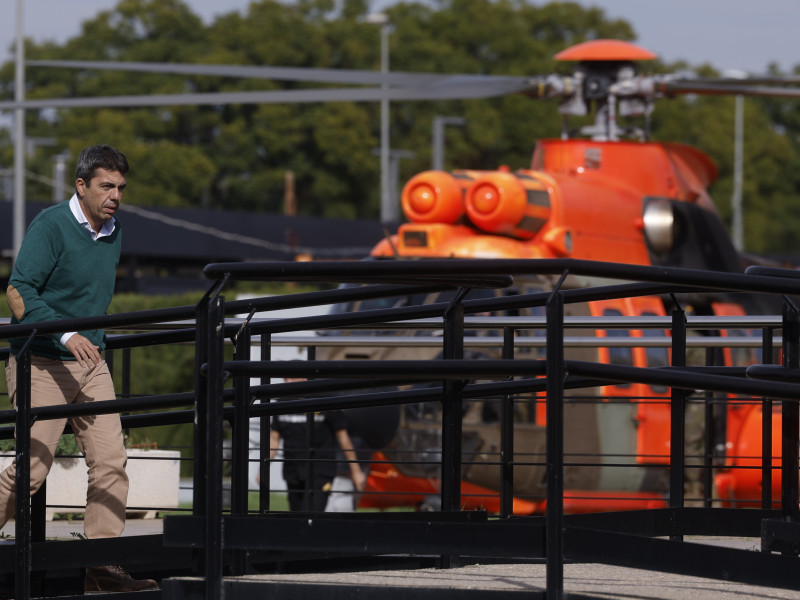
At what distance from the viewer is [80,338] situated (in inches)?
219

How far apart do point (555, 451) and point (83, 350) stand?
2038mm

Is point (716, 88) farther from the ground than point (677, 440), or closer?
farther from the ground

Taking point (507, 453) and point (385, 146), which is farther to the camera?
point (385, 146)

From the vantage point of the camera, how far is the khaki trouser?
5.63 meters

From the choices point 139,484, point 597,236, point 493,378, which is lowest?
point 139,484

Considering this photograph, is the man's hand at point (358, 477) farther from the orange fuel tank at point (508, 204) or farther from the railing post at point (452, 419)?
the railing post at point (452, 419)

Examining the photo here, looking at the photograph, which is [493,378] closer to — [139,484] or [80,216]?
[80,216]

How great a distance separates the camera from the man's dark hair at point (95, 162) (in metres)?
5.71

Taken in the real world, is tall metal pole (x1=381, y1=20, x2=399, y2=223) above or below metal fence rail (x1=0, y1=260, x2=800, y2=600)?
above

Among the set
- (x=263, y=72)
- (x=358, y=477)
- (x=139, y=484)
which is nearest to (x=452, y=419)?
(x=139, y=484)

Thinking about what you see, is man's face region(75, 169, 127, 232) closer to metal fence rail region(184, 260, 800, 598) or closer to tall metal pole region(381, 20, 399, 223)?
metal fence rail region(184, 260, 800, 598)

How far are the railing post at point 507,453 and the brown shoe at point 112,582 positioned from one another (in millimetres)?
1570

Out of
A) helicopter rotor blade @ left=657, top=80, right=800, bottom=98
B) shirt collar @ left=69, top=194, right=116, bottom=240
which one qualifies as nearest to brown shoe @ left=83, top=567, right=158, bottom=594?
shirt collar @ left=69, top=194, right=116, bottom=240

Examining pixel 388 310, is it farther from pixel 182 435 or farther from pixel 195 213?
pixel 195 213
